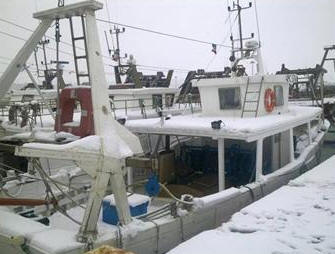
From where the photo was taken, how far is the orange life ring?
36.5 feet

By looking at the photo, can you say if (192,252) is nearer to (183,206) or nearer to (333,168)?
(183,206)

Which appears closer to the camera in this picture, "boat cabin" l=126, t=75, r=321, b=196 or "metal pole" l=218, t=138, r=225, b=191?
"metal pole" l=218, t=138, r=225, b=191

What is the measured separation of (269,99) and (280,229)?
663 centimetres

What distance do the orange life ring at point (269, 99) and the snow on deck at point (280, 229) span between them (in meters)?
4.53

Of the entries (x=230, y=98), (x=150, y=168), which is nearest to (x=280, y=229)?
(x=150, y=168)

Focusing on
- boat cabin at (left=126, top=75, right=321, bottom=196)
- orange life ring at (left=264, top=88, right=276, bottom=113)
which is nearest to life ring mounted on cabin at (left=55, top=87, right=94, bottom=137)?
boat cabin at (left=126, top=75, right=321, bottom=196)

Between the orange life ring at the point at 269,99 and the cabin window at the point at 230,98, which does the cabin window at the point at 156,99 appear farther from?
the orange life ring at the point at 269,99

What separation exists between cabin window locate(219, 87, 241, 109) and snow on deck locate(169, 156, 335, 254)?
14.7 ft

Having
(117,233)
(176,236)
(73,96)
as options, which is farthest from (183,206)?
(73,96)

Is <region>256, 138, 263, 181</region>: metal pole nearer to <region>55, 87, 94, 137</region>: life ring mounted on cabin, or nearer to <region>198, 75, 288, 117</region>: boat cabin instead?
<region>198, 75, 288, 117</region>: boat cabin

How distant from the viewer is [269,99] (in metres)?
11.2

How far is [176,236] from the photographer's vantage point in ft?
21.3

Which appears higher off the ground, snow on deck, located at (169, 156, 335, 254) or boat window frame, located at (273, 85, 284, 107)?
boat window frame, located at (273, 85, 284, 107)

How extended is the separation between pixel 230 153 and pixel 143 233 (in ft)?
17.9
